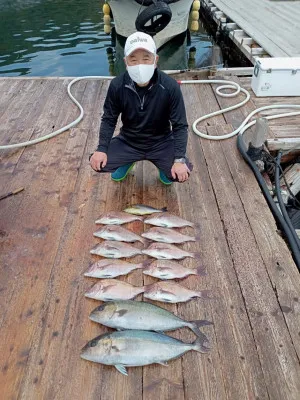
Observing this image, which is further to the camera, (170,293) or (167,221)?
(167,221)

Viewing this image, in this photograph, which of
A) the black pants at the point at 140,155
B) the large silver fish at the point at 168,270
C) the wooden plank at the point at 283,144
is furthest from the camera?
the wooden plank at the point at 283,144

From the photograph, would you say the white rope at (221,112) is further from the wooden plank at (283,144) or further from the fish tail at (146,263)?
the fish tail at (146,263)

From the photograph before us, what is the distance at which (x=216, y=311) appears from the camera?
→ 2.18m

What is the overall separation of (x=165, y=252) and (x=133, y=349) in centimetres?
85

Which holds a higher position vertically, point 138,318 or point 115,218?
point 138,318

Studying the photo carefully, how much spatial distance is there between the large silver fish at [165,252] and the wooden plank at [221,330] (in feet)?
0.52

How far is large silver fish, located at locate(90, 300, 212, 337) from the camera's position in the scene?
2010 mm

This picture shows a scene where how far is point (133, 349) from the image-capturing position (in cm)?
186

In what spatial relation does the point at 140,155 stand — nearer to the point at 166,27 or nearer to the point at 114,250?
the point at 114,250

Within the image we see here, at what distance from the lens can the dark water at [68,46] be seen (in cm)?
1068

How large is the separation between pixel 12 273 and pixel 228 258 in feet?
5.35

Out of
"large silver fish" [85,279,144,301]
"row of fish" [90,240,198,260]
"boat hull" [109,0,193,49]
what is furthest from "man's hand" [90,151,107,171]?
→ "boat hull" [109,0,193,49]

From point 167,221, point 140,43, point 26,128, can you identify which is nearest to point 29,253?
point 167,221

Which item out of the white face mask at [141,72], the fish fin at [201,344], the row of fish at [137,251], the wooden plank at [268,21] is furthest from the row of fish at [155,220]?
the wooden plank at [268,21]
